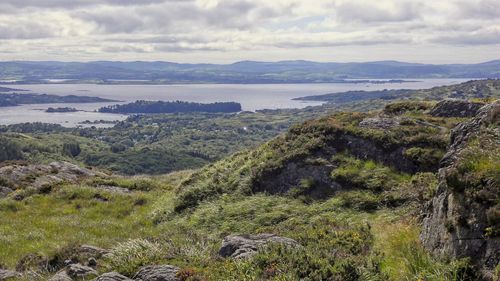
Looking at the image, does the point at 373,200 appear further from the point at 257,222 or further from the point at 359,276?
the point at 359,276

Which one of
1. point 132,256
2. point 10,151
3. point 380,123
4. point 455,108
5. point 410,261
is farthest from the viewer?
point 10,151

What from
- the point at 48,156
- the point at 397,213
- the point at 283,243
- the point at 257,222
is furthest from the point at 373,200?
→ the point at 48,156

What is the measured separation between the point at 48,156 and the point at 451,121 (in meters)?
198

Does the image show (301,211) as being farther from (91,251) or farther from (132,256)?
(132,256)

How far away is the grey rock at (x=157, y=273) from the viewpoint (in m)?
10.7

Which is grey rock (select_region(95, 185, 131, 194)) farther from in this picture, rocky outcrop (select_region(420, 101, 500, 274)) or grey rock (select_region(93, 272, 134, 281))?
rocky outcrop (select_region(420, 101, 500, 274))

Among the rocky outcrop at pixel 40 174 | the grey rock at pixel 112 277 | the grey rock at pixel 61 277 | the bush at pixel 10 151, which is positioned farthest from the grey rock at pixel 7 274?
the bush at pixel 10 151

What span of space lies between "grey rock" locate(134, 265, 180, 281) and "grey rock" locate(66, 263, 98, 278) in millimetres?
1728

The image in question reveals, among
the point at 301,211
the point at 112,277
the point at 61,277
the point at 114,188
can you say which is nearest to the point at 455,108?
the point at 301,211

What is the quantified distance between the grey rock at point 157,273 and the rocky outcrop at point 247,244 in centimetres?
159

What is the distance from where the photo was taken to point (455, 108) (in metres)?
26.4

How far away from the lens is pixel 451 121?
2428 cm

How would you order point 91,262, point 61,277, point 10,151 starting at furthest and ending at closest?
point 10,151
point 91,262
point 61,277

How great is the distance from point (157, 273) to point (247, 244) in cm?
264
